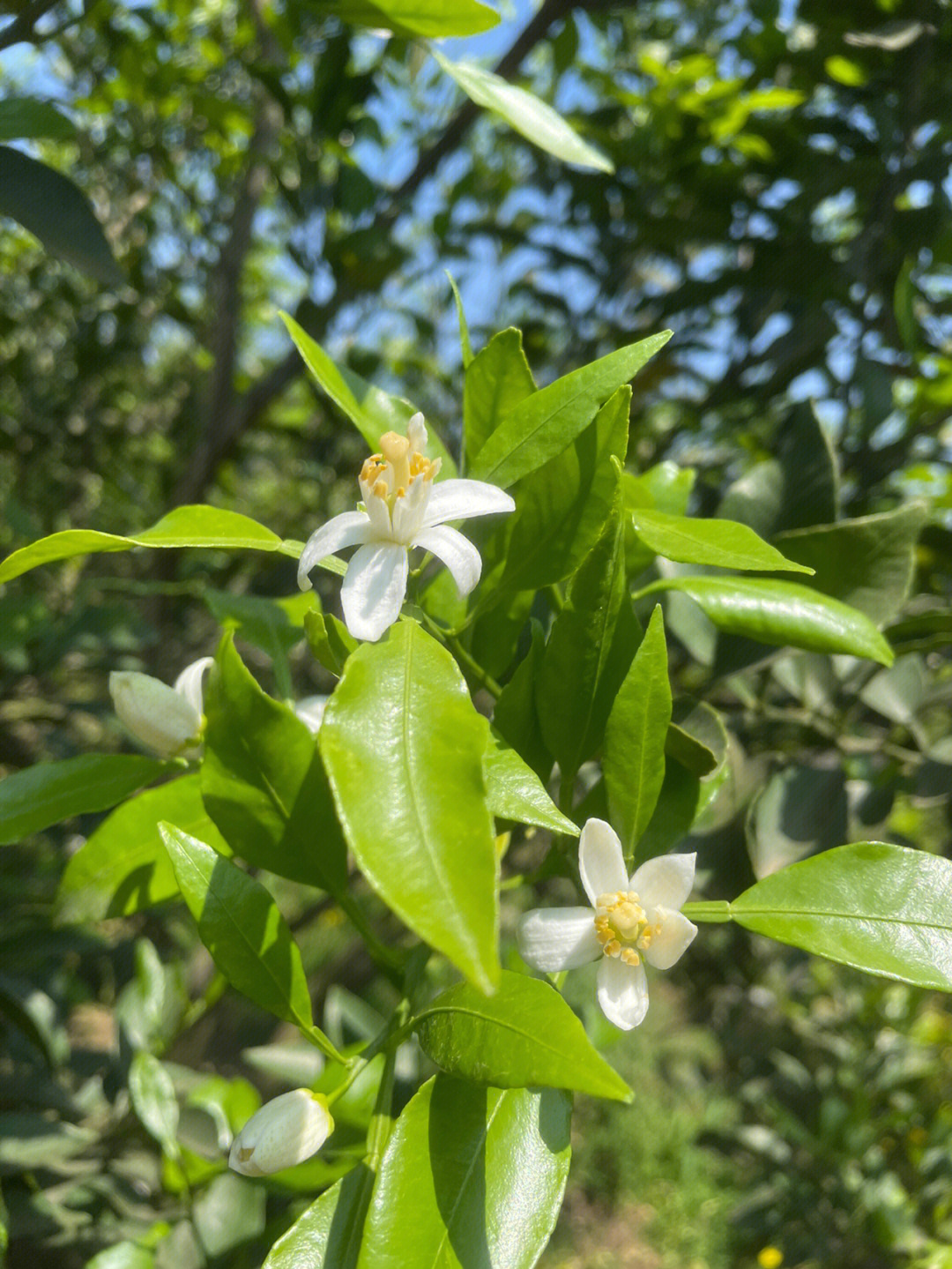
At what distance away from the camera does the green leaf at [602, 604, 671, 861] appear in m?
0.42

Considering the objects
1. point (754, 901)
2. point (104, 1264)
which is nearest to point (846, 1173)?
point (104, 1264)

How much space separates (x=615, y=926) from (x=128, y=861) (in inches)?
11.7

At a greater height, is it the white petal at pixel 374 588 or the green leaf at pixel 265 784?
the white petal at pixel 374 588

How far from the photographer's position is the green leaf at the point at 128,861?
1.71 ft

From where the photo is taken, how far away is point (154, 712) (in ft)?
1.70

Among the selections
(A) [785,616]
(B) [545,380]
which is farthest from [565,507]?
(B) [545,380]

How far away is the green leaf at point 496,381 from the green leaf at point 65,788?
27 centimetres

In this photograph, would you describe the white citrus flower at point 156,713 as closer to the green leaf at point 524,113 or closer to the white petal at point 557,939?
the white petal at point 557,939

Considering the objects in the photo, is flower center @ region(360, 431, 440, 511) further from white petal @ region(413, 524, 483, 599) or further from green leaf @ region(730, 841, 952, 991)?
green leaf @ region(730, 841, 952, 991)

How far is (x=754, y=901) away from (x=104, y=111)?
1.92 metres

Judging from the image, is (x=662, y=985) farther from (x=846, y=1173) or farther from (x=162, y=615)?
(x=162, y=615)

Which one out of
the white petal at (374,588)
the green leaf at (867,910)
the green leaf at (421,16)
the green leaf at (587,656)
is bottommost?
the green leaf at (867,910)

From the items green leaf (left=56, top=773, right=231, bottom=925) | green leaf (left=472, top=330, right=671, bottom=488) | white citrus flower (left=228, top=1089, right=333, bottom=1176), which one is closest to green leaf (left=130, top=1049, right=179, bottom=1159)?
green leaf (left=56, top=773, right=231, bottom=925)

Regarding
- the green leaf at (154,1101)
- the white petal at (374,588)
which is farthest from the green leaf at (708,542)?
the green leaf at (154,1101)
